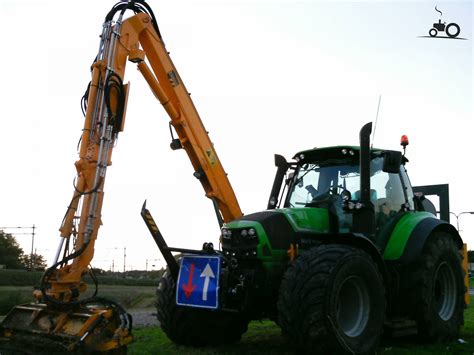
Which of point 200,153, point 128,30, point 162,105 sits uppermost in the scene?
point 128,30

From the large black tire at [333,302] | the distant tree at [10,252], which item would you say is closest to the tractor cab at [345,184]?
the large black tire at [333,302]

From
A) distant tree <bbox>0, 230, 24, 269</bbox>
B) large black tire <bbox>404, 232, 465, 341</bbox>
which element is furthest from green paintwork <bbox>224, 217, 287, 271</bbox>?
distant tree <bbox>0, 230, 24, 269</bbox>

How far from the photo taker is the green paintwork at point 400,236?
6.76 metres

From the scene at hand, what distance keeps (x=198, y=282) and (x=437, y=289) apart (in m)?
3.42

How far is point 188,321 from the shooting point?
21.7ft

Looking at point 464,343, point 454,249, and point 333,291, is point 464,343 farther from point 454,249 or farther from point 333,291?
point 333,291

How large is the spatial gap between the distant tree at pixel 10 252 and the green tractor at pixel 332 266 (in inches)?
1528

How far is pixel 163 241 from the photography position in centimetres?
661

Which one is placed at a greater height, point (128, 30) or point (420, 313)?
point (128, 30)

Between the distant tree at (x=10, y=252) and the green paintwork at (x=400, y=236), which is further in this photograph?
the distant tree at (x=10, y=252)

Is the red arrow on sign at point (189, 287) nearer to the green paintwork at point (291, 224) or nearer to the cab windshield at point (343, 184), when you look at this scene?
the green paintwork at point (291, 224)

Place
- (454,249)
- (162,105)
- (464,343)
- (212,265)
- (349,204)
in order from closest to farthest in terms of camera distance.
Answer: (212,265)
(349,204)
(464,343)
(454,249)
(162,105)

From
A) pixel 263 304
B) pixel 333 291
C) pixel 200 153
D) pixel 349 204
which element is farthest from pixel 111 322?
pixel 200 153

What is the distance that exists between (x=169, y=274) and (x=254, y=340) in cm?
156
